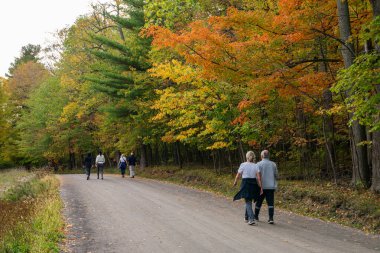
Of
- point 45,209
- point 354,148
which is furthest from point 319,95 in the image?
point 45,209

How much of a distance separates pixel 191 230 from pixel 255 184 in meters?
2.20

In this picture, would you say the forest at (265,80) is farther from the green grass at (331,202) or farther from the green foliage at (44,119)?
the green foliage at (44,119)

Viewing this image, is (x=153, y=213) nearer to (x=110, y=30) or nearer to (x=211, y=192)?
(x=211, y=192)

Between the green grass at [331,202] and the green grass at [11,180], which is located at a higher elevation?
the green grass at [11,180]

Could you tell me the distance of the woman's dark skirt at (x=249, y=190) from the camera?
10773 mm

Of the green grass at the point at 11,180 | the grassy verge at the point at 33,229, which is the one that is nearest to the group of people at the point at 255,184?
the grassy verge at the point at 33,229

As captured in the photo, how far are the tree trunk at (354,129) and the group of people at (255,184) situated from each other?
125 inches

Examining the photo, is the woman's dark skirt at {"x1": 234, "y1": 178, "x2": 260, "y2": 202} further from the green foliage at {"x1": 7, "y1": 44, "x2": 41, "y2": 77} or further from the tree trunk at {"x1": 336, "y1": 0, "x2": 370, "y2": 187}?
the green foliage at {"x1": 7, "y1": 44, "x2": 41, "y2": 77}

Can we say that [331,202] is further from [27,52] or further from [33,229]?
[27,52]

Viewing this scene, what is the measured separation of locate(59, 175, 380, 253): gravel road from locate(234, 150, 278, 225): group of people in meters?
0.36

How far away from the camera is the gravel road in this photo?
825 cm

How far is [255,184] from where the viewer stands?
10.9 meters

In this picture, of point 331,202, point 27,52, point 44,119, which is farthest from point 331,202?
point 27,52

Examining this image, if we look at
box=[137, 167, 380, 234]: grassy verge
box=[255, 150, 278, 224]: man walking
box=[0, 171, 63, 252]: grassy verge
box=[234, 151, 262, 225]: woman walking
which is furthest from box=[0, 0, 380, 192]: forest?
box=[0, 171, 63, 252]: grassy verge
